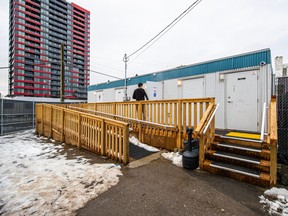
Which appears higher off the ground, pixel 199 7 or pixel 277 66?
pixel 199 7

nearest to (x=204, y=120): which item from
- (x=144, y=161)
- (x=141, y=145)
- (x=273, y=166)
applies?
(x=273, y=166)

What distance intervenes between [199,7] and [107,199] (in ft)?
24.4

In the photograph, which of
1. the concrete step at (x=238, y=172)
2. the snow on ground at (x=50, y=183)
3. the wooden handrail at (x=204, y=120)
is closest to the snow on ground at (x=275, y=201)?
the concrete step at (x=238, y=172)

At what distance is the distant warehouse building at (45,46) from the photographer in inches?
2160

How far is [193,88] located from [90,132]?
228 inches

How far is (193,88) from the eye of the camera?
7.96 m

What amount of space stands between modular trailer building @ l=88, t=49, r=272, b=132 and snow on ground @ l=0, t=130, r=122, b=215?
5550 millimetres

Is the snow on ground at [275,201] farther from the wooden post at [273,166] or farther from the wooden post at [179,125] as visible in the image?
the wooden post at [179,125]

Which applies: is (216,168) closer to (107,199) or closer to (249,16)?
(107,199)

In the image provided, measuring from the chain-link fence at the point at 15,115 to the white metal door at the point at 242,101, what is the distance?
11584mm

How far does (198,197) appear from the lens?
2.38 metres

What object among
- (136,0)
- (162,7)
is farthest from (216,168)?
(136,0)

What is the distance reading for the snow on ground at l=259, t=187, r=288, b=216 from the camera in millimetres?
2057

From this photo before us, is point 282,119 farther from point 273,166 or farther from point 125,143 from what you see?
point 125,143
